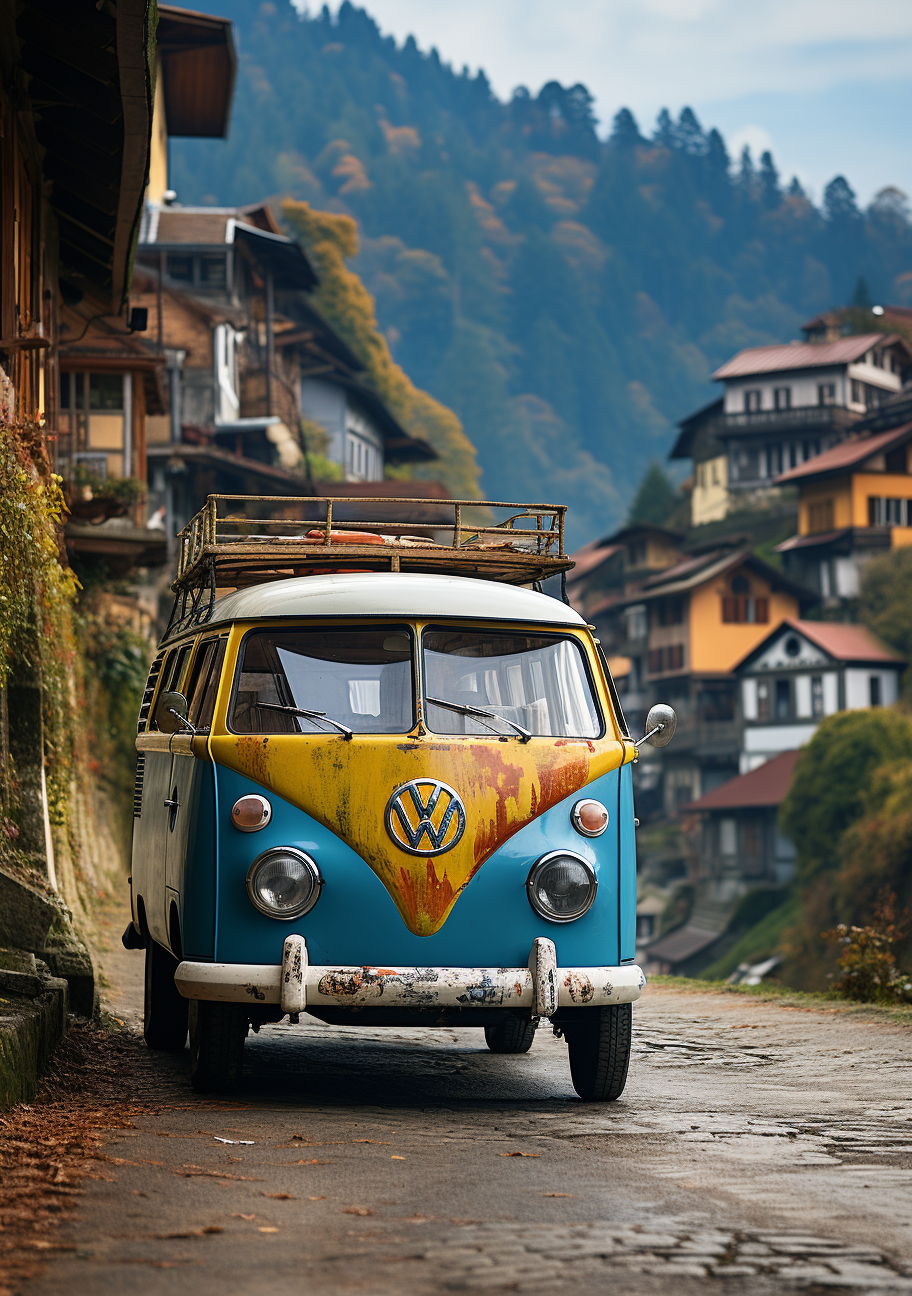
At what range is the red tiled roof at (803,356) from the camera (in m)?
92.1

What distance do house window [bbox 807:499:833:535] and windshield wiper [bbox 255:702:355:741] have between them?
75031mm

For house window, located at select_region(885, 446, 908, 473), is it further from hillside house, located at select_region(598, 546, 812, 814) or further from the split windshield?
the split windshield

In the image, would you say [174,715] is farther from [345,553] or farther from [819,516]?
[819,516]

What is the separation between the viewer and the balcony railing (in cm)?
9125

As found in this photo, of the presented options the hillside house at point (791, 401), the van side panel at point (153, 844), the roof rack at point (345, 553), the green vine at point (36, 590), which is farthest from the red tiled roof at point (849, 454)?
the van side panel at point (153, 844)

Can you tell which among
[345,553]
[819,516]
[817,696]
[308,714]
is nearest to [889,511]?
[819,516]

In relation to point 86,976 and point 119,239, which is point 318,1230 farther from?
point 119,239

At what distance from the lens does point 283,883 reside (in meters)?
8.17

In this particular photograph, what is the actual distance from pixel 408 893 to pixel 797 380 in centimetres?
8886

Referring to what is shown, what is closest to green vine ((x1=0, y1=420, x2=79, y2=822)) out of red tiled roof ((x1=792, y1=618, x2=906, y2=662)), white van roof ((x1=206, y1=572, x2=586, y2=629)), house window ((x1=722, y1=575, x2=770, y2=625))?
white van roof ((x1=206, y1=572, x2=586, y2=629))

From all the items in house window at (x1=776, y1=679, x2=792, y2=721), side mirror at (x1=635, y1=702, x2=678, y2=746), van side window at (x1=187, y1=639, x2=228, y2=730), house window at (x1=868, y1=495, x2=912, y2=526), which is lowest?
side mirror at (x1=635, y1=702, x2=678, y2=746)

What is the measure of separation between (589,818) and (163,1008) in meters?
3.40

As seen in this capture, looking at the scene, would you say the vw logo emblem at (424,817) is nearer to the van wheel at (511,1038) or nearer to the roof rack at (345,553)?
the roof rack at (345,553)

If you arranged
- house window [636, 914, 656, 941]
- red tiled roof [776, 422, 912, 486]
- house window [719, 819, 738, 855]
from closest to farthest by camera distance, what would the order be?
house window [719, 819, 738, 855], house window [636, 914, 656, 941], red tiled roof [776, 422, 912, 486]
